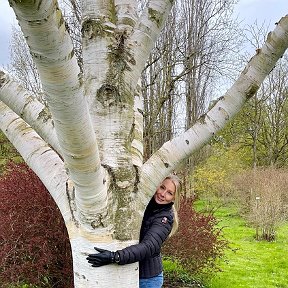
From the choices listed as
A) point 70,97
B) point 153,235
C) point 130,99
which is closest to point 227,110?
point 130,99

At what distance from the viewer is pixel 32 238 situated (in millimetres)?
5000

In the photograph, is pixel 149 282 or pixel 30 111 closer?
pixel 30 111

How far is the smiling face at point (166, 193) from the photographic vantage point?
2.77 m

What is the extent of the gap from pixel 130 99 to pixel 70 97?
2.61ft

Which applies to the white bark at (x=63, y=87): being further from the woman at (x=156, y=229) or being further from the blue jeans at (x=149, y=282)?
the blue jeans at (x=149, y=282)

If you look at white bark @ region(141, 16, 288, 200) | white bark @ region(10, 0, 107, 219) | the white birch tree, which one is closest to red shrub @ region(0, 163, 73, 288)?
the white birch tree

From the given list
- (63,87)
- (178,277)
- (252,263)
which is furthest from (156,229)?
(252,263)

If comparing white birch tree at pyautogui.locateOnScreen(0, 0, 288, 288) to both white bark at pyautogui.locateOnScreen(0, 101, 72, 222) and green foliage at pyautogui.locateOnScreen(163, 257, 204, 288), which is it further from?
green foliage at pyautogui.locateOnScreen(163, 257, 204, 288)

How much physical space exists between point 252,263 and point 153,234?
303 inches

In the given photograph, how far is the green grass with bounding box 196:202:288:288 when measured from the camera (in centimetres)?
773

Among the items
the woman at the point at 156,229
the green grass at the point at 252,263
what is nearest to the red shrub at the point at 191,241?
the green grass at the point at 252,263

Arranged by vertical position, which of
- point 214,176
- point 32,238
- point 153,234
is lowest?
point 153,234

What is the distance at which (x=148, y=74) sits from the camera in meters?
15.4

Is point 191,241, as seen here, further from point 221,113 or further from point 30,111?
point 30,111
